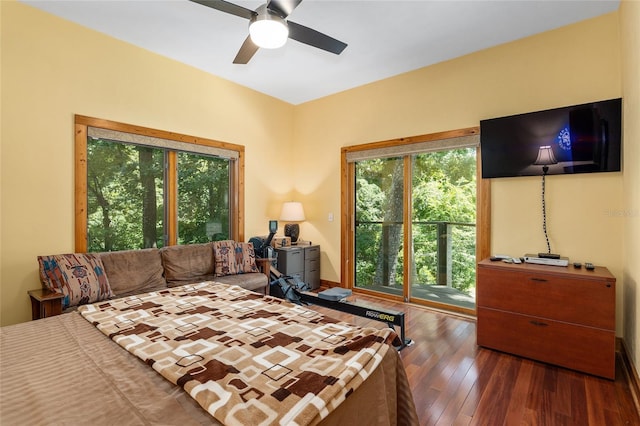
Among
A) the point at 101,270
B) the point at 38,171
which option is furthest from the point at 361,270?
the point at 38,171

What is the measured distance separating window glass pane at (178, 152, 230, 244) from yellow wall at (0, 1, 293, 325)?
0.52m

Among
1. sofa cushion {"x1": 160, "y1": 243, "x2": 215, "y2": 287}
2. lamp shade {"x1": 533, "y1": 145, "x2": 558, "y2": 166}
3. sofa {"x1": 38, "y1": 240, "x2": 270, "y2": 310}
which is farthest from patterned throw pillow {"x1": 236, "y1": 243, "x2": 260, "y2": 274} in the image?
lamp shade {"x1": 533, "y1": 145, "x2": 558, "y2": 166}

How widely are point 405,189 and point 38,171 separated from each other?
12.9 ft

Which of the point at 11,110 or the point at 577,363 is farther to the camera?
the point at 11,110

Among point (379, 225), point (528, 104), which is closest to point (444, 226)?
point (379, 225)

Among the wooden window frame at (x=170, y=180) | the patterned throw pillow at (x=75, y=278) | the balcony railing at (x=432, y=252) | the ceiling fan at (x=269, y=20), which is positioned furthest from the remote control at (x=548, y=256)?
the patterned throw pillow at (x=75, y=278)

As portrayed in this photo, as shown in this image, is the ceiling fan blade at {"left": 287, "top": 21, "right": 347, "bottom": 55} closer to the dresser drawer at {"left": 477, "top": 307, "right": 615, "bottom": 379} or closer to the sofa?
the sofa

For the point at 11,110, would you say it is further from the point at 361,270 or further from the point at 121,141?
the point at 361,270

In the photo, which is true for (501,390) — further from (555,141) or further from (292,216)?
(292,216)

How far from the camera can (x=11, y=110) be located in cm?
264

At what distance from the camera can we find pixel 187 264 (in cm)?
345

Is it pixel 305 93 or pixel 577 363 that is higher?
pixel 305 93

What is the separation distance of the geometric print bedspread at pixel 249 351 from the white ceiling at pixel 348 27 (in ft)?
8.32

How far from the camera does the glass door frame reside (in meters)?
3.41
